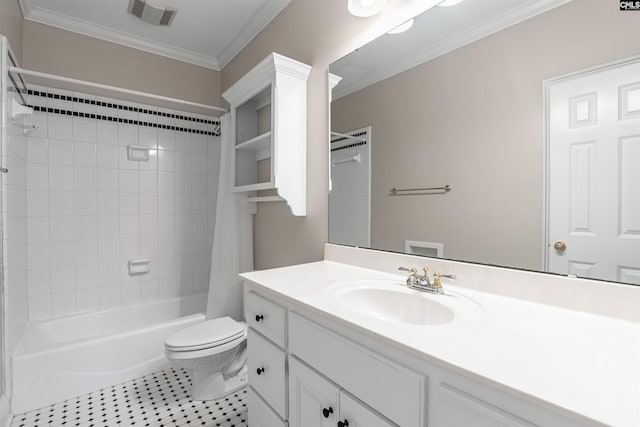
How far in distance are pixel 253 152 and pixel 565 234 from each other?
1882mm

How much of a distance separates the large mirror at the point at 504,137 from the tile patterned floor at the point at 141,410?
1220 mm

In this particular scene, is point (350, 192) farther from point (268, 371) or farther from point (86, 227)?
point (86, 227)

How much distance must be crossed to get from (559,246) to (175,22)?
269cm

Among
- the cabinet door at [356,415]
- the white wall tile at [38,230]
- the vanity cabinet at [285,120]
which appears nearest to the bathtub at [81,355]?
the white wall tile at [38,230]

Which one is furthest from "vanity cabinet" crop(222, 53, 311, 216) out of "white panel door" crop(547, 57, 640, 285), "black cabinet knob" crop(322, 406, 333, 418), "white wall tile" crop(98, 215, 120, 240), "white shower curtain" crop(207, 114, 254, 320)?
"white wall tile" crop(98, 215, 120, 240)

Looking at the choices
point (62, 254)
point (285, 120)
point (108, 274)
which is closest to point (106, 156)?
point (62, 254)

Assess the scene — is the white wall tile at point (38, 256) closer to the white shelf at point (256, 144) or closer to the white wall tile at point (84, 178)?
the white wall tile at point (84, 178)

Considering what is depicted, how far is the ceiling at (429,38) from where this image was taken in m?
0.97

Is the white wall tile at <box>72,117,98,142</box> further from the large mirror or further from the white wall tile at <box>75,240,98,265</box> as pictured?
the large mirror

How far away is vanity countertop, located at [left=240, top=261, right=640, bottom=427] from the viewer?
0.46 metres

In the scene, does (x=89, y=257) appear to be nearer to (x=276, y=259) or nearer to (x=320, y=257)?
(x=276, y=259)

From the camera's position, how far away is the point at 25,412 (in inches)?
64.7

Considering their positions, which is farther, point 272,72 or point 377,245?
point 272,72


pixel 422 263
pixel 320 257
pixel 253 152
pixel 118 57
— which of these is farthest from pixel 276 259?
pixel 118 57
